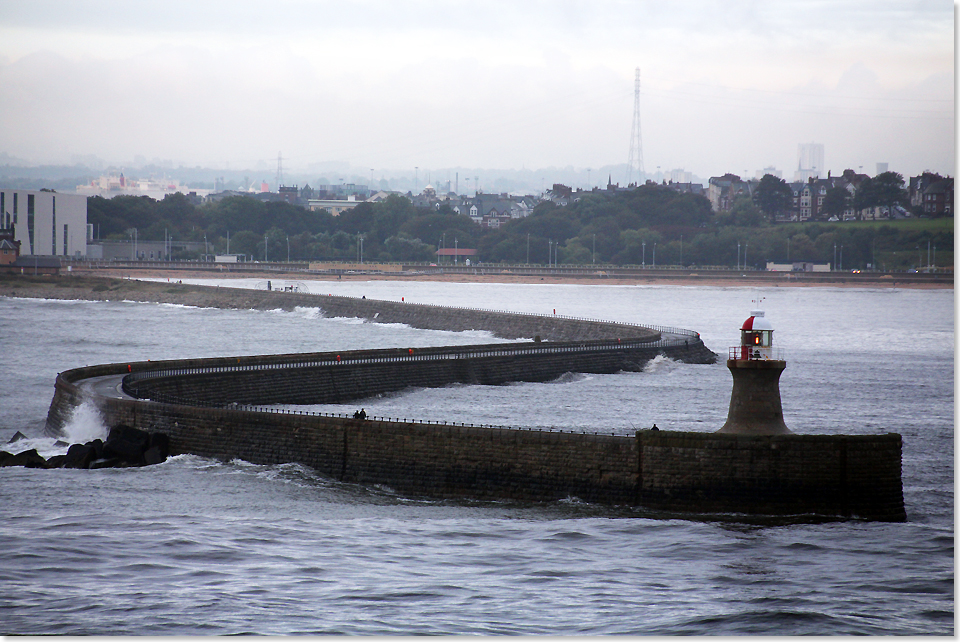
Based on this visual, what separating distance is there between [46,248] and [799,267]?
4649 inches

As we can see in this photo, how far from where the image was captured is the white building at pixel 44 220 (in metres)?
135

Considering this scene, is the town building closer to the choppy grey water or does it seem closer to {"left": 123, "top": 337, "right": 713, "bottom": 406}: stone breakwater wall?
{"left": 123, "top": 337, "right": 713, "bottom": 406}: stone breakwater wall

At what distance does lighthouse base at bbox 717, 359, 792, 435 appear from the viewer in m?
22.5

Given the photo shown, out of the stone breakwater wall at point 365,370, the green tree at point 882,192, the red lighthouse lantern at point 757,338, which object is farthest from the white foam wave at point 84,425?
the green tree at point 882,192

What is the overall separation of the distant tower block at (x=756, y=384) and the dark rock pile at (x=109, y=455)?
1476cm

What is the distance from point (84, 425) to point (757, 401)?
19.1m

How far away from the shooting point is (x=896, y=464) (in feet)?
72.5

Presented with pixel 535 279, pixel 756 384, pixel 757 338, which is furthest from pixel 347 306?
pixel 535 279

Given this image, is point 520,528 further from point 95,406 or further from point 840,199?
point 840,199

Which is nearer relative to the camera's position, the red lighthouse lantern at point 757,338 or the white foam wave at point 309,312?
the red lighthouse lantern at point 757,338

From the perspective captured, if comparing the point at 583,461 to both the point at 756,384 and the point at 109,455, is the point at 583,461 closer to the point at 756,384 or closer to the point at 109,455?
the point at 756,384

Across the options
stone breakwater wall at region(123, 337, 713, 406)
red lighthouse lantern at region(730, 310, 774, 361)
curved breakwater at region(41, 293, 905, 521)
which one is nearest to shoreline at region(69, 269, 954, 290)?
stone breakwater wall at region(123, 337, 713, 406)

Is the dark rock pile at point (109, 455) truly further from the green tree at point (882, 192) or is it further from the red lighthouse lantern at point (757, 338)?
the green tree at point (882, 192)

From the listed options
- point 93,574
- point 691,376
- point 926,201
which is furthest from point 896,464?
point 926,201
